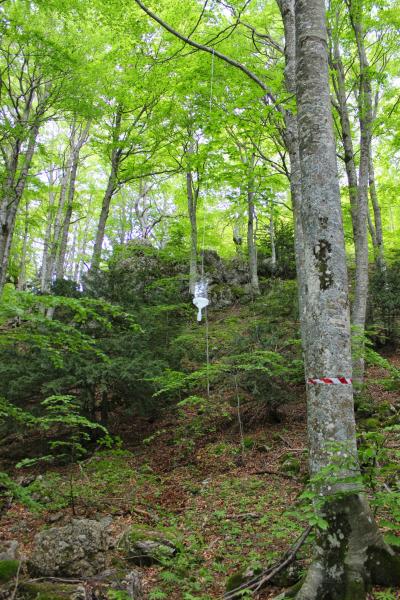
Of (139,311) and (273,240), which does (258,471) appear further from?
(273,240)

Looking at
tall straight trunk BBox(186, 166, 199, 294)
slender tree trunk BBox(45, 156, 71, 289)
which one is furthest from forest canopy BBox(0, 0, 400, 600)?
slender tree trunk BBox(45, 156, 71, 289)

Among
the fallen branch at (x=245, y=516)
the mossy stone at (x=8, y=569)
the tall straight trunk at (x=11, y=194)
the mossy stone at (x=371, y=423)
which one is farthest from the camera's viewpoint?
the tall straight trunk at (x=11, y=194)

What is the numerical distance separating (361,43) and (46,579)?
11.4 m

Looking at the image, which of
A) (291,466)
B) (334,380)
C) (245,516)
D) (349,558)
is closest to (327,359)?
(334,380)

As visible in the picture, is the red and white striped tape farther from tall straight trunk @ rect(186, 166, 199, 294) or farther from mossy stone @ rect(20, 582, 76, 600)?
tall straight trunk @ rect(186, 166, 199, 294)

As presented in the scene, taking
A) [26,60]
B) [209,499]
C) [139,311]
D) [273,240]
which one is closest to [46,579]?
[209,499]

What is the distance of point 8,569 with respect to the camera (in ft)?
12.1

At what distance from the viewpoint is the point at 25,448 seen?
796 cm

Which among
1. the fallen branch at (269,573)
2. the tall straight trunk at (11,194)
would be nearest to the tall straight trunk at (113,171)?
the tall straight trunk at (11,194)

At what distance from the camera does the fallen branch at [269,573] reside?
328cm

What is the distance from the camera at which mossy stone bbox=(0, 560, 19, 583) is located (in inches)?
142

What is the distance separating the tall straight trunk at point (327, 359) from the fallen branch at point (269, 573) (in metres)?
0.59

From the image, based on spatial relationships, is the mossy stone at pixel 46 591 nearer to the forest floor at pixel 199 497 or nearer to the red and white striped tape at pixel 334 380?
the forest floor at pixel 199 497

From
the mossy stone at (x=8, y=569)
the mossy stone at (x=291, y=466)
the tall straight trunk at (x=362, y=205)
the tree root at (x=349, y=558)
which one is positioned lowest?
the mossy stone at (x=8, y=569)
